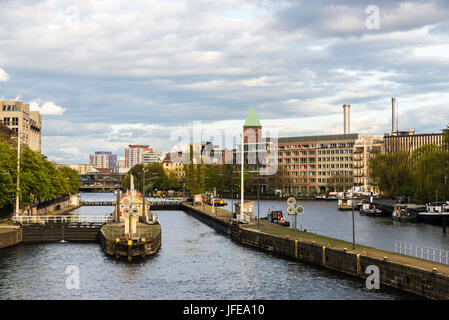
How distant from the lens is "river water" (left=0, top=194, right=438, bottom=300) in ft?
148

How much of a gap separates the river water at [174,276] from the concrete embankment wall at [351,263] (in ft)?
3.58

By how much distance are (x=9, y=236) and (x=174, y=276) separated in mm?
29715

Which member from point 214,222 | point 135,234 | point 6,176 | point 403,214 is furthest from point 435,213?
point 6,176

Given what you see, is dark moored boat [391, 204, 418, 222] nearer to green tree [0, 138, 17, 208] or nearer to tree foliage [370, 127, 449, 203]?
tree foliage [370, 127, 449, 203]

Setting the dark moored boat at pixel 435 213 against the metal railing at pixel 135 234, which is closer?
the metal railing at pixel 135 234

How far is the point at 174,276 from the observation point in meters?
52.9

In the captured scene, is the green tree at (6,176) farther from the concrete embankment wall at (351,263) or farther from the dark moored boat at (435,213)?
the dark moored boat at (435,213)

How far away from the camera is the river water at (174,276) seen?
4509cm

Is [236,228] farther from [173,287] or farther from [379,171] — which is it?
[379,171]

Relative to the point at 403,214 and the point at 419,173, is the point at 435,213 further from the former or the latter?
the point at 419,173

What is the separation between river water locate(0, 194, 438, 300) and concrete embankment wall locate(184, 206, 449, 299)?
1092 millimetres

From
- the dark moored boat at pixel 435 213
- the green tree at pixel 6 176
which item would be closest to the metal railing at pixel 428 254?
the dark moored boat at pixel 435 213
